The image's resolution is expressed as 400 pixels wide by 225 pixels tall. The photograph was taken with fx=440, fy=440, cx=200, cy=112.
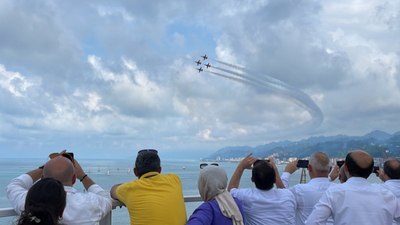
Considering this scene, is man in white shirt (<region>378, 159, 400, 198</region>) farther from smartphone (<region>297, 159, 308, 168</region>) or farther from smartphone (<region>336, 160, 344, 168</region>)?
smartphone (<region>297, 159, 308, 168</region>)

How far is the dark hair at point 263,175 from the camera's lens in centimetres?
411

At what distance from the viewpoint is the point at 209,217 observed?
3453 millimetres

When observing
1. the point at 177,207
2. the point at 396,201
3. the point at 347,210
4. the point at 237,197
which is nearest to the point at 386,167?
Answer: the point at 396,201

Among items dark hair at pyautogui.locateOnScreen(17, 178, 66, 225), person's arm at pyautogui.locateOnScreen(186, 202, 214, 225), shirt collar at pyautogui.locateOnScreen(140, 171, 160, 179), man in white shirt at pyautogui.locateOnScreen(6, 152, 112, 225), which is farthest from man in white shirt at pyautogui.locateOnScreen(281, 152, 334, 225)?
dark hair at pyautogui.locateOnScreen(17, 178, 66, 225)

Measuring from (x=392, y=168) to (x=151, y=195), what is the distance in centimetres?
266

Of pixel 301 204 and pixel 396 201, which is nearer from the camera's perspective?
pixel 396 201

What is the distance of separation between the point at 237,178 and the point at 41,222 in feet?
7.53

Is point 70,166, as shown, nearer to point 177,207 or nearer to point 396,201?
point 177,207

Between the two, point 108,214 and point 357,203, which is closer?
point 357,203

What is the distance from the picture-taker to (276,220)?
4.04 metres

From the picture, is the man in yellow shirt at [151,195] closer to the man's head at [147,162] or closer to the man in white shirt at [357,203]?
the man's head at [147,162]

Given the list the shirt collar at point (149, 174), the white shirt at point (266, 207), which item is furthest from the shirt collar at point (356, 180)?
the shirt collar at point (149, 174)

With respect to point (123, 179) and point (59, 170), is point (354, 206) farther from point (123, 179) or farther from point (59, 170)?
point (123, 179)

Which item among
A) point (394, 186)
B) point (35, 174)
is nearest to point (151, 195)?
point (35, 174)
